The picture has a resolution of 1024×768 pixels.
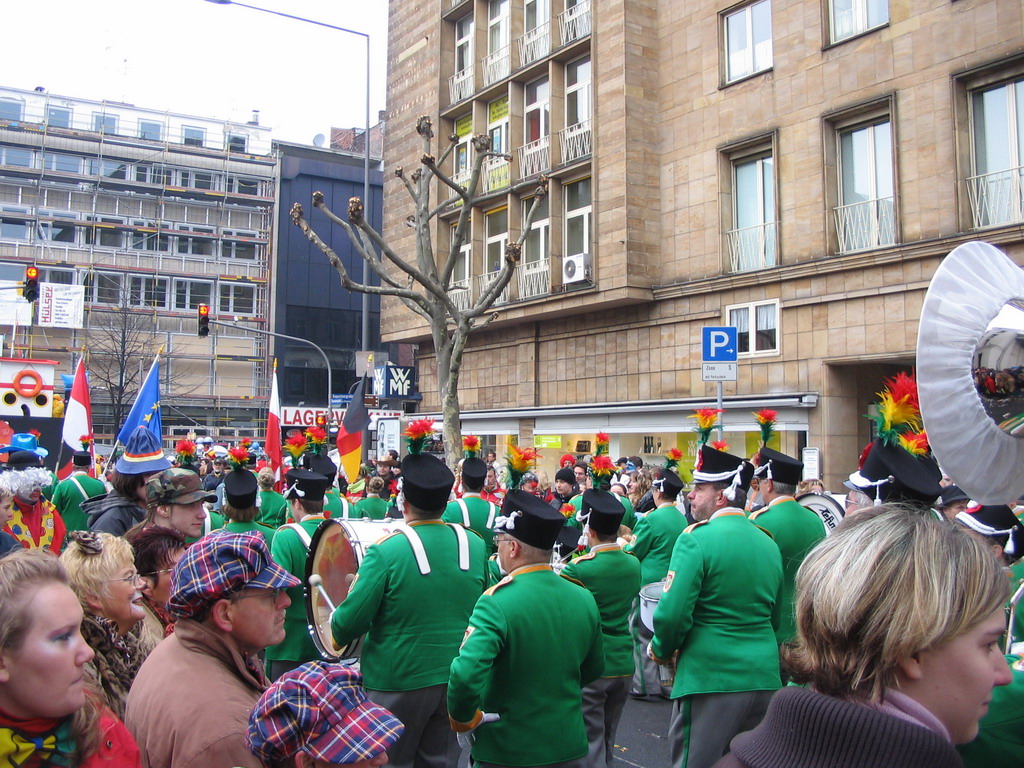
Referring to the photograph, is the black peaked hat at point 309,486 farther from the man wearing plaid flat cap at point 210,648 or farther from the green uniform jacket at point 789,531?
the man wearing plaid flat cap at point 210,648

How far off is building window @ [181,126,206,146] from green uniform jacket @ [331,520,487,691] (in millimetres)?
56263

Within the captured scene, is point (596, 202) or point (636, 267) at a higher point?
point (596, 202)

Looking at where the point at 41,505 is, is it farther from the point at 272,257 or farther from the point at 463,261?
the point at 272,257

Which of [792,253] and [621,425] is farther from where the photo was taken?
[621,425]

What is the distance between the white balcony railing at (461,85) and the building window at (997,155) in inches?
595

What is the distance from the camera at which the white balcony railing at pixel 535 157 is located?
2341cm

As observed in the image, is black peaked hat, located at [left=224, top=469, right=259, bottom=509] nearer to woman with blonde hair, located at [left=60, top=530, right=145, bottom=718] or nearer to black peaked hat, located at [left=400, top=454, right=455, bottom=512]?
black peaked hat, located at [left=400, top=454, right=455, bottom=512]

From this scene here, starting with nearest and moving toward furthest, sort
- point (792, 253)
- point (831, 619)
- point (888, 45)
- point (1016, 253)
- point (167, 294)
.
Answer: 1. point (831, 619)
2. point (1016, 253)
3. point (888, 45)
4. point (792, 253)
5. point (167, 294)

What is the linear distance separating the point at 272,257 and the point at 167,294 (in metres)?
6.40

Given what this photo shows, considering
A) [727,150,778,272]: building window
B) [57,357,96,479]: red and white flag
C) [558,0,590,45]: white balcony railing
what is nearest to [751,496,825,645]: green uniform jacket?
[57,357,96,479]: red and white flag

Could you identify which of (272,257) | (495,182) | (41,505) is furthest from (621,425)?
(272,257)

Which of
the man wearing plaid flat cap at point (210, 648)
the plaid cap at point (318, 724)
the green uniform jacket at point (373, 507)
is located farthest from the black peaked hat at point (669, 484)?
the plaid cap at point (318, 724)

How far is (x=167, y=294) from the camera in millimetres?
51000

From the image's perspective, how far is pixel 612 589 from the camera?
558 cm
